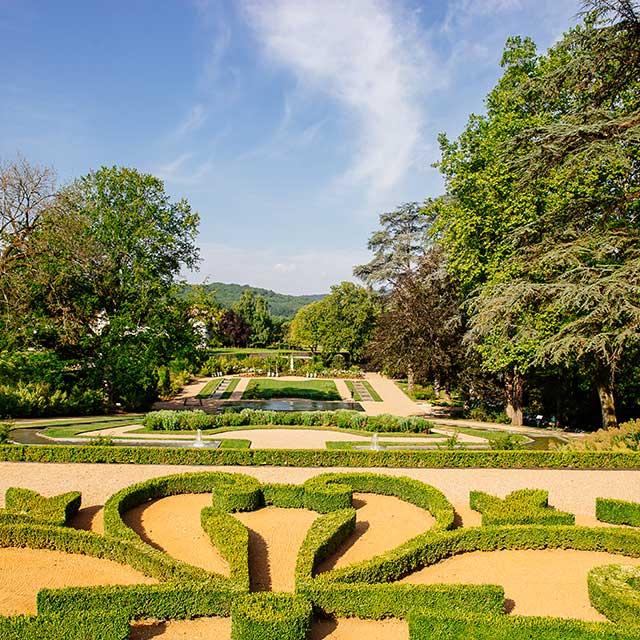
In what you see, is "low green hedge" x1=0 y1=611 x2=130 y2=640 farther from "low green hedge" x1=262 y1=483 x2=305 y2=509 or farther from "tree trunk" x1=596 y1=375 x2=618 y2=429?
"tree trunk" x1=596 y1=375 x2=618 y2=429

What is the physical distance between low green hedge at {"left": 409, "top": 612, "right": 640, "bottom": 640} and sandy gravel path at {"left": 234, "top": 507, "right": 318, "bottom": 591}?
2.21 m

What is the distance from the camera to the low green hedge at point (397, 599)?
626cm

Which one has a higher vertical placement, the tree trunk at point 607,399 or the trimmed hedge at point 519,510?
the tree trunk at point 607,399

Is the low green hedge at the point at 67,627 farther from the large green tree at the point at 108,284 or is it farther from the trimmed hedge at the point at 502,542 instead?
the large green tree at the point at 108,284

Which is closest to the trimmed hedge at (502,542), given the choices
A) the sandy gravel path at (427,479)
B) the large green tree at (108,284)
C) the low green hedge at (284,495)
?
the sandy gravel path at (427,479)

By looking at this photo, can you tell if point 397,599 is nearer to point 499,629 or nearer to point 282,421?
point 499,629

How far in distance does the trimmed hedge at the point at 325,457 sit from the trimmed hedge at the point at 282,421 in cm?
555

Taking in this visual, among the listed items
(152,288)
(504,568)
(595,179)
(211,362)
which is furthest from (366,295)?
(504,568)

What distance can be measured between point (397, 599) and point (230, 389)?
28171mm

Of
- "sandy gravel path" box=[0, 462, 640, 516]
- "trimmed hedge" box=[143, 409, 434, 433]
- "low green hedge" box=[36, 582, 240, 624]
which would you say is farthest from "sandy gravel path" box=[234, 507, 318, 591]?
"trimmed hedge" box=[143, 409, 434, 433]

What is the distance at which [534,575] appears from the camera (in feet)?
25.3

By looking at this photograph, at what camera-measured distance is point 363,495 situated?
11516mm

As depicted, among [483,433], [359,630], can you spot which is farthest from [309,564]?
[483,433]

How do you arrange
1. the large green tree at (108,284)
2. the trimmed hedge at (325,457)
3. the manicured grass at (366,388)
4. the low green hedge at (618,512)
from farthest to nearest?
1. the manicured grass at (366,388)
2. the large green tree at (108,284)
3. the trimmed hedge at (325,457)
4. the low green hedge at (618,512)
